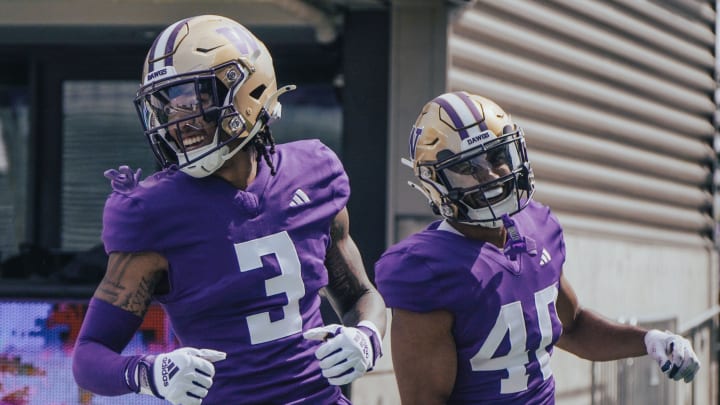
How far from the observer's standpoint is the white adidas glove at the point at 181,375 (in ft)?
9.06

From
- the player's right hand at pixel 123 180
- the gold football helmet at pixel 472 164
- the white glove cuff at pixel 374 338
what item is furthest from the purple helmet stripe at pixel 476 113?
the player's right hand at pixel 123 180

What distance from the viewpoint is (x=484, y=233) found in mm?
3576

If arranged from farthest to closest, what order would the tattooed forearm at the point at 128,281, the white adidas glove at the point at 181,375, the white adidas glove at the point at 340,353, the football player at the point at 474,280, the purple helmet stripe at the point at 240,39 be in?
the football player at the point at 474,280
the purple helmet stripe at the point at 240,39
the tattooed forearm at the point at 128,281
the white adidas glove at the point at 340,353
the white adidas glove at the point at 181,375

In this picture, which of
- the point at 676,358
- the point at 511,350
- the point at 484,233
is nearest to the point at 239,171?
the point at 484,233

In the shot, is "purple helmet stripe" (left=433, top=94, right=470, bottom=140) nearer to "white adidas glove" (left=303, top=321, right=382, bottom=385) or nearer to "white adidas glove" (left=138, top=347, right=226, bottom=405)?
"white adidas glove" (left=303, top=321, right=382, bottom=385)

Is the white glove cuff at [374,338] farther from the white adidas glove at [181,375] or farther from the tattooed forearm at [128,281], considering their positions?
the tattooed forearm at [128,281]

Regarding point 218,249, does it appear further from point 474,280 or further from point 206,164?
point 474,280

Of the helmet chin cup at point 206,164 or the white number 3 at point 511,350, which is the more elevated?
the helmet chin cup at point 206,164

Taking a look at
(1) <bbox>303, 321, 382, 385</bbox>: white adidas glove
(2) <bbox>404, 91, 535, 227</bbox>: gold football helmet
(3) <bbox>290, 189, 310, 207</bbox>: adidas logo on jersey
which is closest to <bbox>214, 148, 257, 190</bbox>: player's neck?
(3) <bbox>290, 189, 310, 207</bbox>: adidas logo on jersey

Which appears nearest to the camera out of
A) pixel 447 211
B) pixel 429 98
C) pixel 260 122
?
pixel 260 122

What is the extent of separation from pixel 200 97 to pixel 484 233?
3.21 feet

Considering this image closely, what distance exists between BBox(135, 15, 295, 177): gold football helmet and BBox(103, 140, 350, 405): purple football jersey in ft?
0.35

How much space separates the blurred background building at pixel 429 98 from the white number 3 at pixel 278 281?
1.76m

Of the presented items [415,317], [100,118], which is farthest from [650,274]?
[415,317]
